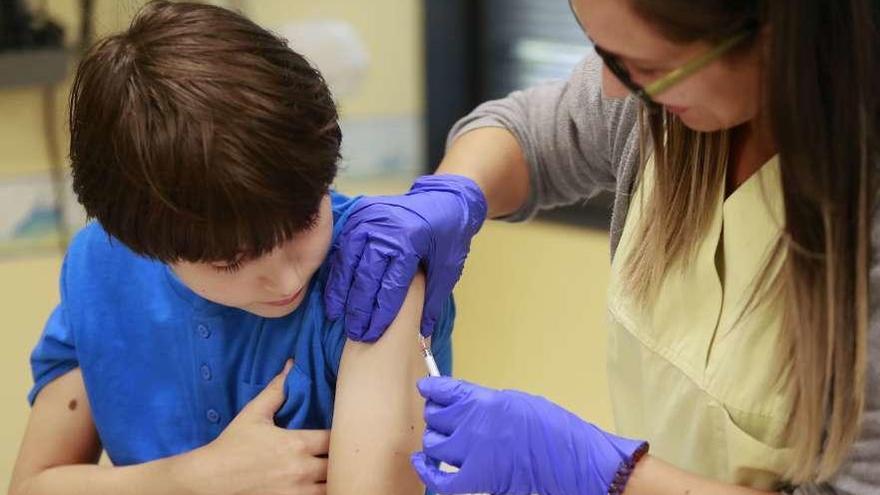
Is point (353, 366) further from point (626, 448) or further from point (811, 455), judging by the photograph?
point (811, 455)

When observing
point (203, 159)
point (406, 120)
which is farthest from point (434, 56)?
point (203, 159)

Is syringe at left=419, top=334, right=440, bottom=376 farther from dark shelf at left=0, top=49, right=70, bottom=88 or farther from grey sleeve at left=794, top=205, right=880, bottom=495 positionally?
dark shelf at left=0, top=49, right=70, bottom=88

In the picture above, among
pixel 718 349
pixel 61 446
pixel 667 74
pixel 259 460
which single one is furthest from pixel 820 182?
pixel 61 446

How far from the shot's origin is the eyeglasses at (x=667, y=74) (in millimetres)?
1006

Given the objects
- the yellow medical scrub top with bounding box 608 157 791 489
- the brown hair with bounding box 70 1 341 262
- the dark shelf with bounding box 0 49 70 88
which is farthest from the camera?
the dark shelf with bounding box 0 49 70 88

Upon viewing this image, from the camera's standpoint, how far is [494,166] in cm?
157

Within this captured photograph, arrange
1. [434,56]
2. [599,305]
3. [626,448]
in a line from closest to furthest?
[626,448], [599,305], [434,56]

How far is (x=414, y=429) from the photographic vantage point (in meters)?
1.32

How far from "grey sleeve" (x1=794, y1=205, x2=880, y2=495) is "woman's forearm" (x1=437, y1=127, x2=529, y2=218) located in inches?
24.4

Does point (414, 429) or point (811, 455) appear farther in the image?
point (414, 429)

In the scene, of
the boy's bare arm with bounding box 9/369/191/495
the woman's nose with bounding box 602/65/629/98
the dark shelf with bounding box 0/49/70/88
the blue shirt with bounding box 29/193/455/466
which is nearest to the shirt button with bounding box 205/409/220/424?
the blue shirt with bounding box 29/193/455/466

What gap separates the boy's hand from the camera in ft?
4.18

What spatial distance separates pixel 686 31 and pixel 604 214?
1812 millimetres

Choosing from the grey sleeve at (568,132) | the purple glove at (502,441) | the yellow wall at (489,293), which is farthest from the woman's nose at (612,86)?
the yellow wall at (489,293)
